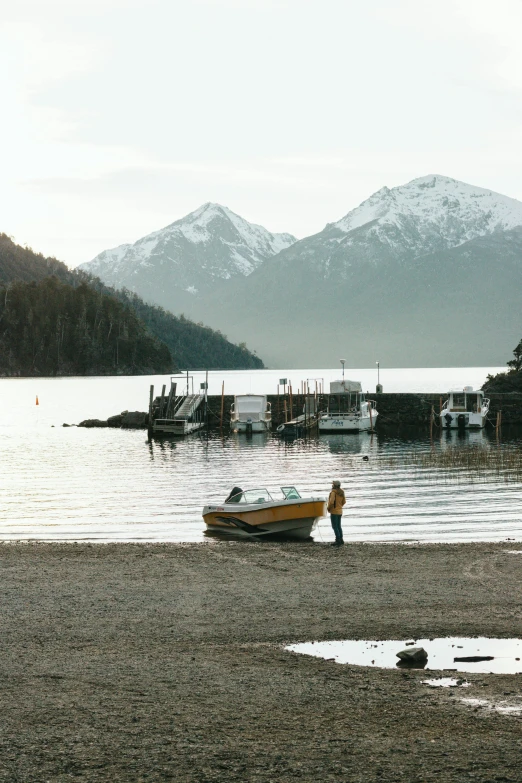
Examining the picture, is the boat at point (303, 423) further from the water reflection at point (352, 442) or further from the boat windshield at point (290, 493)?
the boat windshield at point (290, 493)

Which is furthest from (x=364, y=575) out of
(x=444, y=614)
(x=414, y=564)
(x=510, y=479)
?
(x=510, y=479)

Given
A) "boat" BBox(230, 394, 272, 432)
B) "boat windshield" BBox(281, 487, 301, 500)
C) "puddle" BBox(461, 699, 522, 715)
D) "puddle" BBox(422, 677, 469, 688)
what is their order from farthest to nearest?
"boat" BBox(230, 394, 272, 432)
"boat windshield" BBox(281, 487, 301, 500)
"puddle" BBox(422, 677, 469, 688)
"puddle" BBox(461, 699, 522, 715)

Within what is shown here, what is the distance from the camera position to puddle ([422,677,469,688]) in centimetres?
1296

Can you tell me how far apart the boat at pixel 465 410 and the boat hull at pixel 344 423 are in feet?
25.1

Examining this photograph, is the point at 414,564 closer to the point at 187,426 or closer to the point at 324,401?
the point at 187,426

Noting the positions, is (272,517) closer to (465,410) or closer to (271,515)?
(271,515)

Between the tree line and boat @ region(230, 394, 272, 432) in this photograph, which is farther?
the tree line

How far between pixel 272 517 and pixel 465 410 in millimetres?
66983

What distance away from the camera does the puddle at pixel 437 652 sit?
1414 cm

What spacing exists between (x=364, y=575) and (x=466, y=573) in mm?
2424

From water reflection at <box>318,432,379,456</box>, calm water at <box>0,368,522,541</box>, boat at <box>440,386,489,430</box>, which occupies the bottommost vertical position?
calm water at <box>0,368,522,541</box>

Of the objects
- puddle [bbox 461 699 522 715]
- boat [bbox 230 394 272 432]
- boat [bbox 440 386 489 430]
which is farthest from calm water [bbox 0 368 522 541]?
puddle [bbox 461 699 522 715]

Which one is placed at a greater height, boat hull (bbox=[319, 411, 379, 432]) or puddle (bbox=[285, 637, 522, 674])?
boat hull (bbox=[319, 411, 379, 432])

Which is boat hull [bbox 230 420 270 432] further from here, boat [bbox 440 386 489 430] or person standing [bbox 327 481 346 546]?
person standing [bbox 327 481 346 546]
